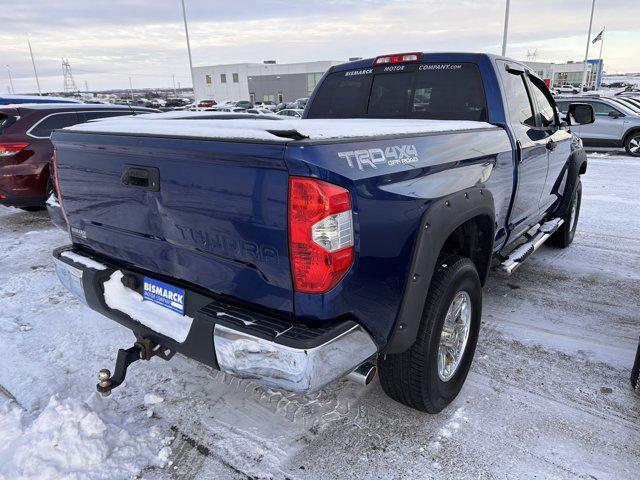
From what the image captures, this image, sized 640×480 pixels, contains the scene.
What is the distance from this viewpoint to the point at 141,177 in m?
2.23

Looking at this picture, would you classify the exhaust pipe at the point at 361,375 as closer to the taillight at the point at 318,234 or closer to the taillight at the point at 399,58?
the taillight at the point at 318,234

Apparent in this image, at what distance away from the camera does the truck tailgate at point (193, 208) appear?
1835 millimetres

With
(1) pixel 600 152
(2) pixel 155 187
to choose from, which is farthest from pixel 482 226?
(1) pixel 600 152

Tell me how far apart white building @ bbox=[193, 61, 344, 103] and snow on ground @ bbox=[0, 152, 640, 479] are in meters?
65.7

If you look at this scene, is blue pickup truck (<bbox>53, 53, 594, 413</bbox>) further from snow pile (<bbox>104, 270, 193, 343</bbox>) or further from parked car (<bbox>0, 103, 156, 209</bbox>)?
parked car (<bbox>0, 103, 156, 209</bbox>)

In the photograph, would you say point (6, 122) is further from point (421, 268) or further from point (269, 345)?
point (421, 268)

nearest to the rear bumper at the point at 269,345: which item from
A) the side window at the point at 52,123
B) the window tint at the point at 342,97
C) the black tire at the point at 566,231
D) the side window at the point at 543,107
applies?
the window tint at the point at 342,97

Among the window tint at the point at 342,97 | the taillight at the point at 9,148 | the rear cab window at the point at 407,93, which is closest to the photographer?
the rear cab window at the point at 407,93

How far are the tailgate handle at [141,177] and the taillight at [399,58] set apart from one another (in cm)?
249

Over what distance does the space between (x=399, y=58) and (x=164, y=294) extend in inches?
108

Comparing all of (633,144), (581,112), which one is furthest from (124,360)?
(633,144)

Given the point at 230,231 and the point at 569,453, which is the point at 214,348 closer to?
the point at 230,231

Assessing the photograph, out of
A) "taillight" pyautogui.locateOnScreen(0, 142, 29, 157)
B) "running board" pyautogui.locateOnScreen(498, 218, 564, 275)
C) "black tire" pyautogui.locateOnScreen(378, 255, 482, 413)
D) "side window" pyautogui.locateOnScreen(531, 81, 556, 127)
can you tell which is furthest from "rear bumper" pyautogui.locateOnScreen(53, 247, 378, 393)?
"taillight" pyautogui.locateOnScreen(0, 142, 29, 157)

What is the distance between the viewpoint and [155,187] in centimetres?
217
